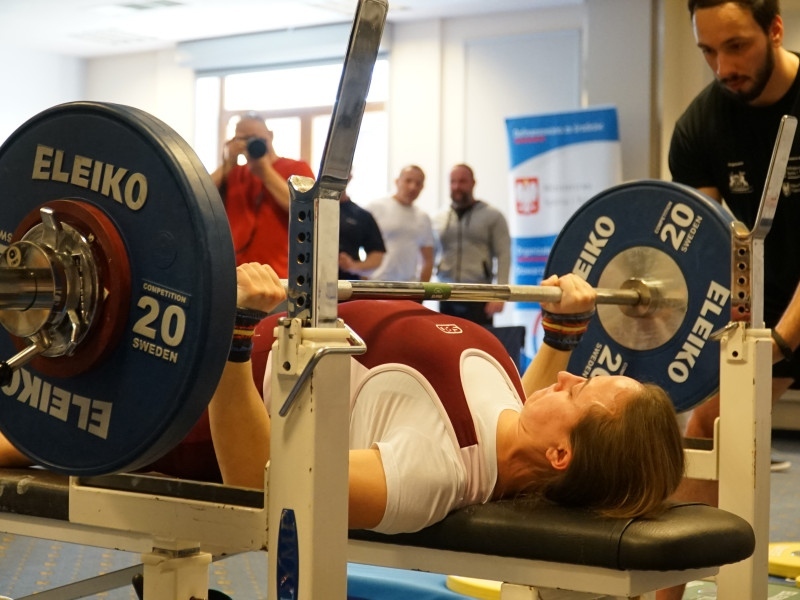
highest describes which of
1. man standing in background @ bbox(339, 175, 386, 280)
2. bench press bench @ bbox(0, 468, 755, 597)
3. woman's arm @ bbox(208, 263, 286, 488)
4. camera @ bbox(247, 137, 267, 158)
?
camera @ bbox(247, 137, 267, 158)

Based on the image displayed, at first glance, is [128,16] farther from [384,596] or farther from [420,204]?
[384,596]

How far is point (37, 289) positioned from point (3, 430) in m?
0.30

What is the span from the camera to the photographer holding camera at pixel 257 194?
11.9 ft

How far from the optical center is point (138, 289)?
142 centimetres

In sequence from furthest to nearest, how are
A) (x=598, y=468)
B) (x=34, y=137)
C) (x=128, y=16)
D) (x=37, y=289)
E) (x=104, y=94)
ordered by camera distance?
(x=104, y=94) → (x=128, y=16) → (x=598, y=468) → (x=34, y=137) → (x=37, y=289)

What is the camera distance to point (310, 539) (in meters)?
1.28

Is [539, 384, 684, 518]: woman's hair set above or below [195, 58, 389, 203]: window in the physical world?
below

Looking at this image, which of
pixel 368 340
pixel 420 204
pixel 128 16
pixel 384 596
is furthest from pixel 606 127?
pixel 368 340

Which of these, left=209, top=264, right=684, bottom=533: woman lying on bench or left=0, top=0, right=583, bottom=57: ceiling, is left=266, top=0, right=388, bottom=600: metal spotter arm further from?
left=0, top=0, right=583, bottom=57: ceiling

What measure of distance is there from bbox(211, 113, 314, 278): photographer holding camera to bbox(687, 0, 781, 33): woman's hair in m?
1.55

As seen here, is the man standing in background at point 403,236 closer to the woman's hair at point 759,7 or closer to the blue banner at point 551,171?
the blue banner at point 551,171

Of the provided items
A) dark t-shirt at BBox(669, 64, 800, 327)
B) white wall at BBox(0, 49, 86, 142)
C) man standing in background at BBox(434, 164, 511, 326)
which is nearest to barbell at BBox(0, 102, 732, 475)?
dark t-shirt at BBox(669, 64, 800, 327)

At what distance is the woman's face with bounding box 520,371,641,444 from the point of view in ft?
5.81

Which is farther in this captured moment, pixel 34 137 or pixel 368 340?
pixel 368 340
